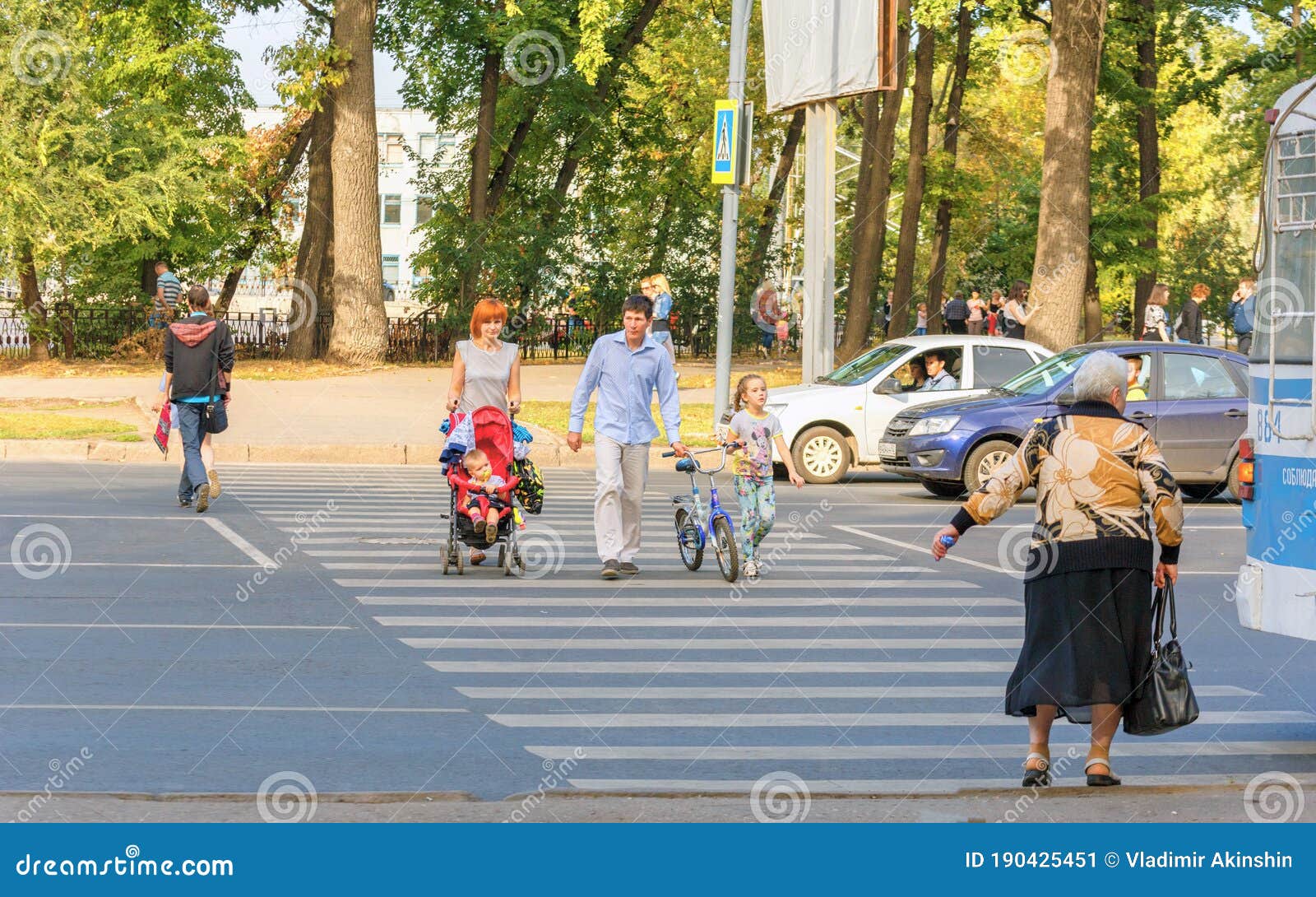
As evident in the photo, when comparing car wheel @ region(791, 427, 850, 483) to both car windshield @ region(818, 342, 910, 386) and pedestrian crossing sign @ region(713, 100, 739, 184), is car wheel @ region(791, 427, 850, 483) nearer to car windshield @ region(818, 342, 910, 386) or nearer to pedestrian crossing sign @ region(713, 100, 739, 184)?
car windshield @ region(818, 342, 910, 386)

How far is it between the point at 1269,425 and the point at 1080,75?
61.6 feet

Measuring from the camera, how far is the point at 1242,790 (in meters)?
6.33

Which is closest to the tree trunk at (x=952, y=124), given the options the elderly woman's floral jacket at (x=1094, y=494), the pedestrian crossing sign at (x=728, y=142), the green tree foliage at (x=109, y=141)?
the green tree foliage at (x=109, y=141)

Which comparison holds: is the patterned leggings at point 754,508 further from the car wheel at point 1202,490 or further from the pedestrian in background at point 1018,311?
the pedestrian in background at point 1018,311

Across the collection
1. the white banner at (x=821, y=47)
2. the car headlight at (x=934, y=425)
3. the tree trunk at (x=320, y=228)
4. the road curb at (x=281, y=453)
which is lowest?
the road curb at (x=281, y=453)

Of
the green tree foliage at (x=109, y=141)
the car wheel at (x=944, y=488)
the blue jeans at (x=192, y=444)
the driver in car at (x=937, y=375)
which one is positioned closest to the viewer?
the blue jeans at (x=192, y=444)

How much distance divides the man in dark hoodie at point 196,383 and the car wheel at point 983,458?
7.40 meters

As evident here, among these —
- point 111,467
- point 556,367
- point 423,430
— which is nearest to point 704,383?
point 556,367

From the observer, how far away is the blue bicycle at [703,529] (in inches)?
473

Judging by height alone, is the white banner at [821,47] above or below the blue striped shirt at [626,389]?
above

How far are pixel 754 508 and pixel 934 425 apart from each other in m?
6.35

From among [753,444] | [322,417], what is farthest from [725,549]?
[322,417]

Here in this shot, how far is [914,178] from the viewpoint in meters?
41.6

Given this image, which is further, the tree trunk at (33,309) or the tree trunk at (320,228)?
the tree trunk at (320,228)
